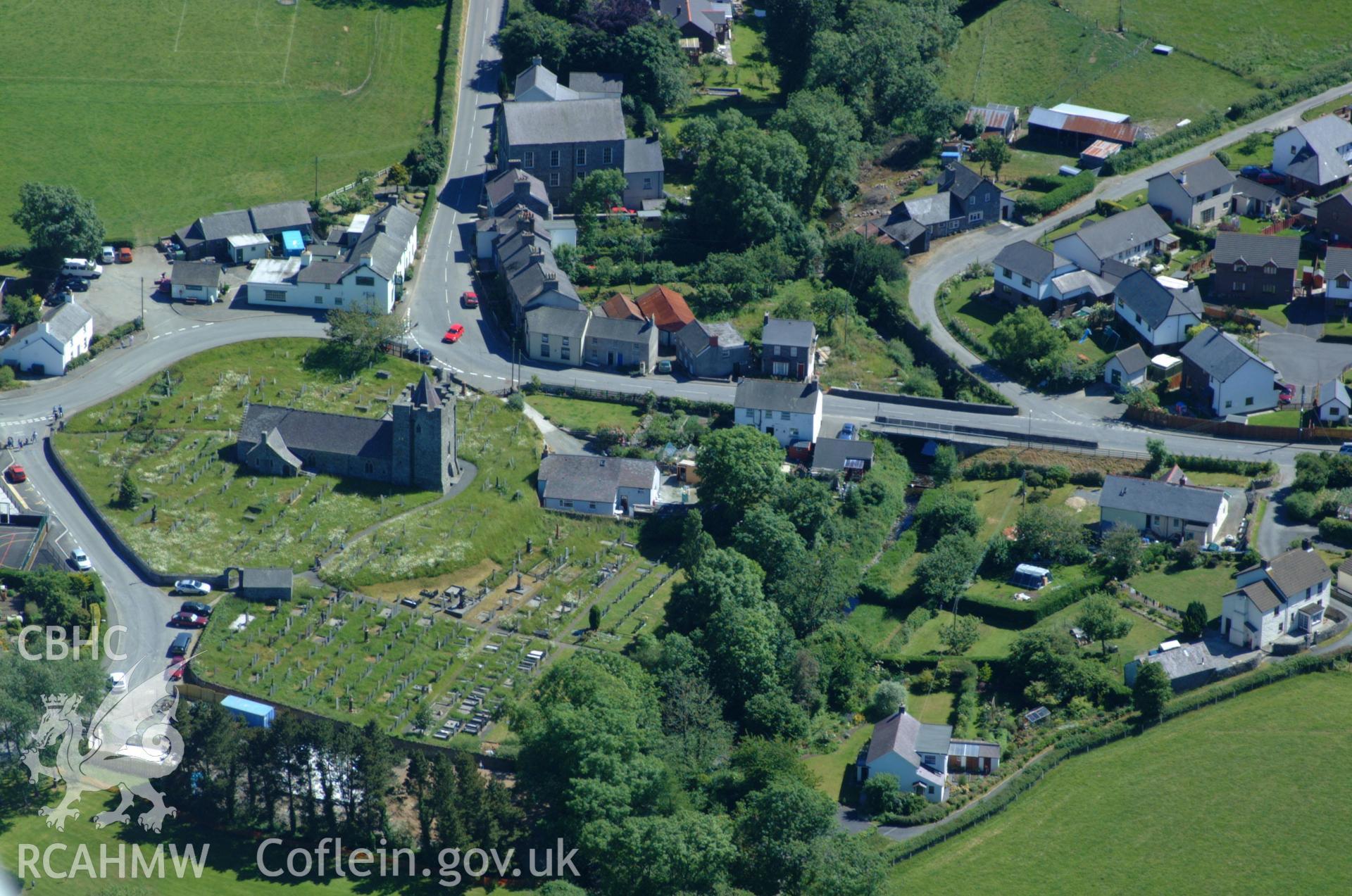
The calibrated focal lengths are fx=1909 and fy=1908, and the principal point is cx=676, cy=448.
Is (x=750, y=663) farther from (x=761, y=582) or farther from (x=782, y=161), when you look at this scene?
(x=782, y=161)

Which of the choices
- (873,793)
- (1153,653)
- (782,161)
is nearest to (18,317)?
(782,161)

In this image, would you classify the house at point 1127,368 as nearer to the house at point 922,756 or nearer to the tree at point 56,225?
the house at point 922,756

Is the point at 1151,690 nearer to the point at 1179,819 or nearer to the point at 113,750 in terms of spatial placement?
the point at 1179,819

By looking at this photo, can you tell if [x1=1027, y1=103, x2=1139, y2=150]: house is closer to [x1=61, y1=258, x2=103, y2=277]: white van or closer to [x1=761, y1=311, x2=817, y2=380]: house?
[x1=761, y1=311, x2=817, y2=380]: house

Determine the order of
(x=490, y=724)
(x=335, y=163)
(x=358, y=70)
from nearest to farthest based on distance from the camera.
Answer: (x=490, y=724) → (x=335, y=163) → (x=358, y=70)

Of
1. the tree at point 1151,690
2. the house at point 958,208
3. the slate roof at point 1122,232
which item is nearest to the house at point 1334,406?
the slate roof at point 1122,232

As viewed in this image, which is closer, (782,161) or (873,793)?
(873,793)

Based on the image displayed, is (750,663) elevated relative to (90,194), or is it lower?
lower

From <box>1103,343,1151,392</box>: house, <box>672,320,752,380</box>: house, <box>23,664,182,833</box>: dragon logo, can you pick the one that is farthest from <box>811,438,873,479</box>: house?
<box>23,664,182,833</box>: dragon logo
